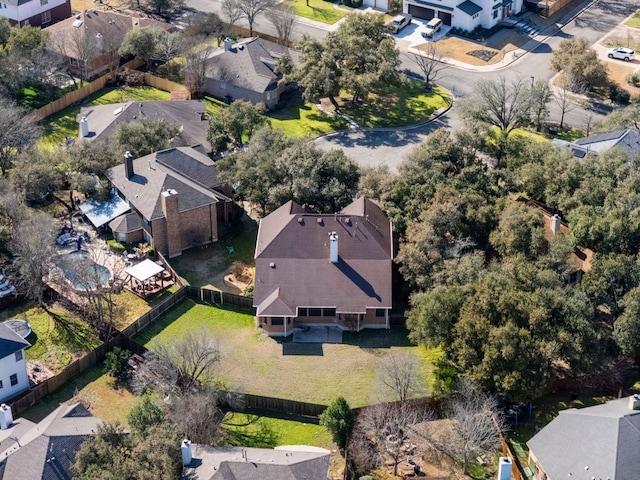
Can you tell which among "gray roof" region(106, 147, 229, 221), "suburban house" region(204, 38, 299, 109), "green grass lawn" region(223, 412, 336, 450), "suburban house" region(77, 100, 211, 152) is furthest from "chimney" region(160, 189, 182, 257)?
"suburban house" region(204, 38, 299, 109)

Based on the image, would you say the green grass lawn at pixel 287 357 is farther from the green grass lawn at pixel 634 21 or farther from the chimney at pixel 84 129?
the green grass lawn at pixel 634 21

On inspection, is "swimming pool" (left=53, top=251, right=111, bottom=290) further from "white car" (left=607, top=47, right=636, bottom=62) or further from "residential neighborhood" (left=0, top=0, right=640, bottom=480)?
"white car" (left=607, top=47, right=636, bottom=62)

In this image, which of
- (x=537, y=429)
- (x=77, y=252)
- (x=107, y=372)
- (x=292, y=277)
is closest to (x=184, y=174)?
(x=77, y=252)

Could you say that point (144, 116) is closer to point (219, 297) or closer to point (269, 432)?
point (219, 297)

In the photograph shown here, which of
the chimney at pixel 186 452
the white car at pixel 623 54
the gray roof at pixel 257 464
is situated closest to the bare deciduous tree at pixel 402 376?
the gray roof at pixel 257 464

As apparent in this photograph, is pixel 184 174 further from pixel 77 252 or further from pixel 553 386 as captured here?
pixel 553 386

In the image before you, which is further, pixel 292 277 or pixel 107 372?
pixel 292 277
